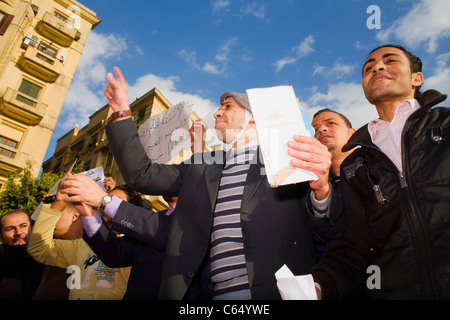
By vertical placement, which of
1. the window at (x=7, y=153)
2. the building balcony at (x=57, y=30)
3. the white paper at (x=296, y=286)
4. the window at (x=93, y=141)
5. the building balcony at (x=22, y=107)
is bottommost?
the white paper at (x=296, y=286)

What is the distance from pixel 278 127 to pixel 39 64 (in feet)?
84.1

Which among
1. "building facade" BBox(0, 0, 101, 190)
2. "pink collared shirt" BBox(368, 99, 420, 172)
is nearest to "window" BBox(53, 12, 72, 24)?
"building facade" BBox(0, 0, 101, 190)

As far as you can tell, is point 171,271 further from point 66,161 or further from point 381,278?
point 66,161

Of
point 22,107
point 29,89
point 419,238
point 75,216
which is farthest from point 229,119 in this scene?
point 29,89

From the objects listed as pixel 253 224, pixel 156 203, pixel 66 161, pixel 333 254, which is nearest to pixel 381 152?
pixel 333 254

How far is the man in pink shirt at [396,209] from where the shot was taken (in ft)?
4.10

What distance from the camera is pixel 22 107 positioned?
19.6m

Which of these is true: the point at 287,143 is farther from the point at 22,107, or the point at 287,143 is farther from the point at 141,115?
the point at 22,107

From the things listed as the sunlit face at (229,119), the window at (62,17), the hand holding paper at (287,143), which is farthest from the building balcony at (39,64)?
the hand holding paper at (287,143)

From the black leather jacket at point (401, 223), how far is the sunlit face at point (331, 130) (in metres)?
1.42

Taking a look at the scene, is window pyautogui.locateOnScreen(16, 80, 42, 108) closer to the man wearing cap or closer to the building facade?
the building facade

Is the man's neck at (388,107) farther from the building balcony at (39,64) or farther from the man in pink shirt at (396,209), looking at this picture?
the building balcony at (39,64)

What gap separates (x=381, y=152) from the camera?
1.64 meters
